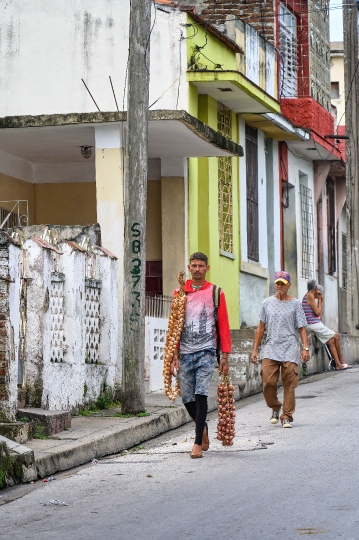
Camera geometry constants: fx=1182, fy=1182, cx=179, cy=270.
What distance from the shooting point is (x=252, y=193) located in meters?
22.5

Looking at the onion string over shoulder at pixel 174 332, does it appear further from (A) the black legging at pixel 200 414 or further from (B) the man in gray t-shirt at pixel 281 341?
(B) the man in gray t-shirt at pixel 281 341

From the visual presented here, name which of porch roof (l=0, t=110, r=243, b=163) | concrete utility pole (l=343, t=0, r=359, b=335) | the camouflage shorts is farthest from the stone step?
concrete utility pole (l=343, t=0, r=359, b=335)

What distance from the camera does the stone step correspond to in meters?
11.6

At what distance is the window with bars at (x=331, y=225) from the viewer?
2859cm

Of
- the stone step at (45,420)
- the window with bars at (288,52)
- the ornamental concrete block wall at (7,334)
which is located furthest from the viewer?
the window with bars at (288,52)

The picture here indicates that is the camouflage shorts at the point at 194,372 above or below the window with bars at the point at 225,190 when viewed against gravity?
below

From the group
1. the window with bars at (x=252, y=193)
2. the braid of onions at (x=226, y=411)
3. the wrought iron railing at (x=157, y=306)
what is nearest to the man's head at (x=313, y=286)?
the window with bars at (x=252, y=193)

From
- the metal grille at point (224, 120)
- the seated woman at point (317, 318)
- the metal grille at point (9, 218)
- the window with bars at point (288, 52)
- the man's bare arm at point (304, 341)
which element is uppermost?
the window with bars at point (288, 52)

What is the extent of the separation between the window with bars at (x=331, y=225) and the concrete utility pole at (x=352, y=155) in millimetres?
4932

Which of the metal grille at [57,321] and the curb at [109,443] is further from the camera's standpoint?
the metal grille at [57,321]

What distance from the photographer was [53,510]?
320 inches

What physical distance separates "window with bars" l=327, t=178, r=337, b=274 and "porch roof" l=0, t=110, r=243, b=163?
34.7 feet

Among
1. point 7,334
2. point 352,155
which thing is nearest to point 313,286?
point 352,155

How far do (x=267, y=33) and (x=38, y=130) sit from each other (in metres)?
7.51
